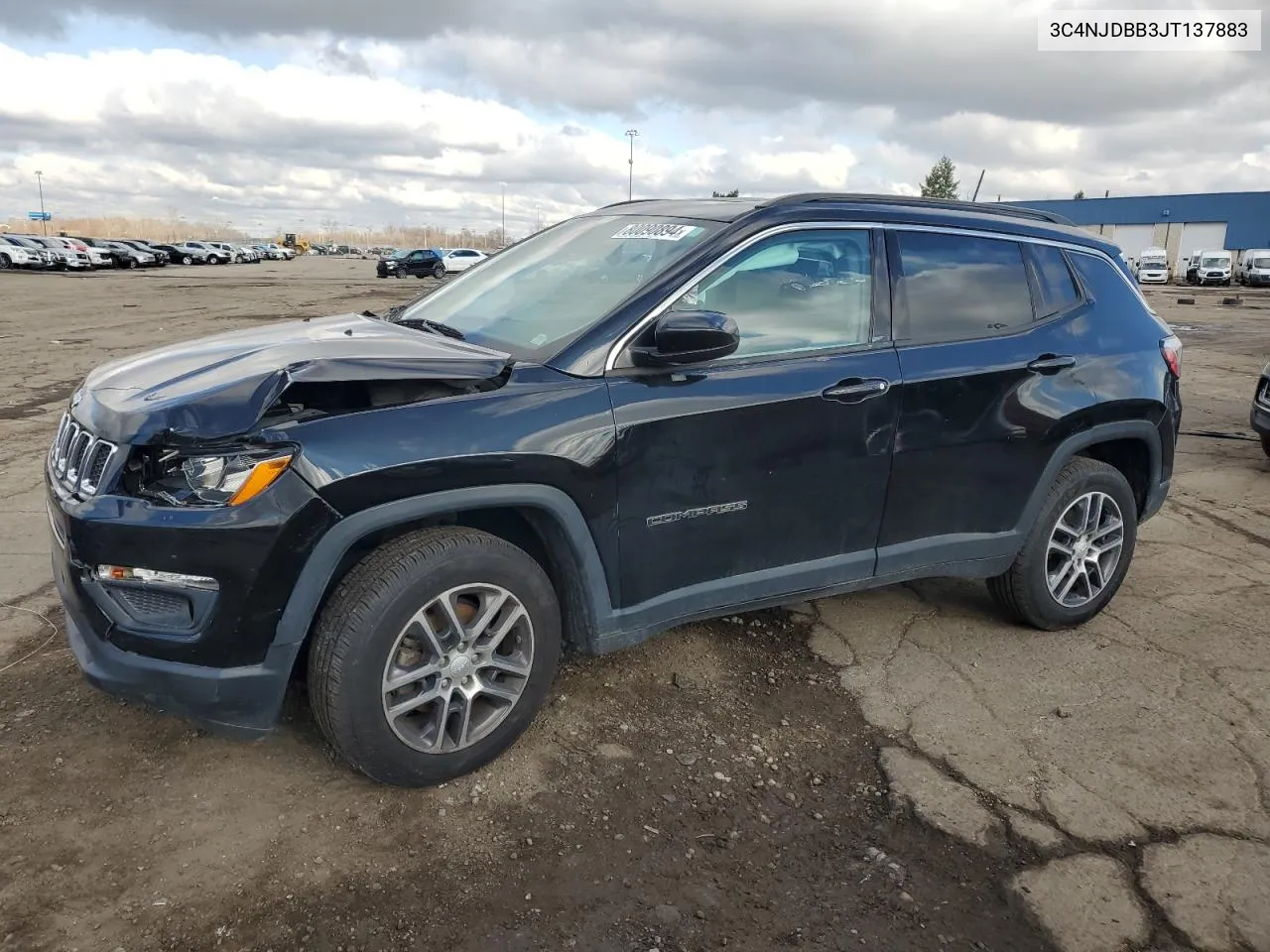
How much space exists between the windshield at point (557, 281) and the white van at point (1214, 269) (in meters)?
52.7

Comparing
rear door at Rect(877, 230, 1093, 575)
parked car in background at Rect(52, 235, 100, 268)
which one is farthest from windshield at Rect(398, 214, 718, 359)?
parked car in background at Rect(52, 235, 100, 268)

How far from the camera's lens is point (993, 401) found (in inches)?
148

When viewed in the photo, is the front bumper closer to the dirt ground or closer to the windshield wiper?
the dirt ground

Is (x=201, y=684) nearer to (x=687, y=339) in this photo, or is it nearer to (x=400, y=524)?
(x=400, y=524)

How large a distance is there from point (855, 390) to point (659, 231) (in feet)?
3.21

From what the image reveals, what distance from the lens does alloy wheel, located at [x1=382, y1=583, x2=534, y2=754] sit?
9.20 ft

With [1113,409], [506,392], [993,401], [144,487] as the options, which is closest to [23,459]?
→ [144,487]

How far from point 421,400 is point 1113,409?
10.2ft

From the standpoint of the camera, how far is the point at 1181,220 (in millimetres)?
64438

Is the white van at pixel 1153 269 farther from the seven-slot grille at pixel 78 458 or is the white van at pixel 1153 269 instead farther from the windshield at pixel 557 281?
the seven-slot grille at pixel 78 458

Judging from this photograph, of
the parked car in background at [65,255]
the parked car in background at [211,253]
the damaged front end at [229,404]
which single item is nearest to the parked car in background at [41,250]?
the parked car in background at [65,255]

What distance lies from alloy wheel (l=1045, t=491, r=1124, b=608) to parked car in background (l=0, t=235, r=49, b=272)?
48028mm

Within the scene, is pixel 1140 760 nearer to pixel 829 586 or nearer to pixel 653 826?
pixel 829 586

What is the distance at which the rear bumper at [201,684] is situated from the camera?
260 centimetres
